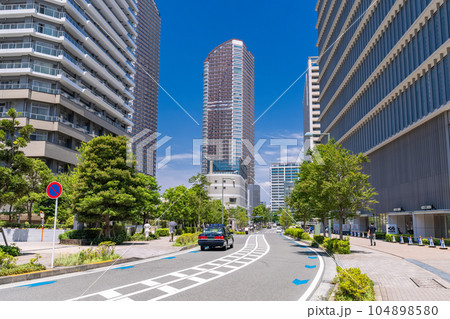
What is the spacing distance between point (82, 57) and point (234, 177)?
8180 centimetres

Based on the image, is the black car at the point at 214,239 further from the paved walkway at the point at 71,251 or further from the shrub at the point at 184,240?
the shrub at the point at 184,240

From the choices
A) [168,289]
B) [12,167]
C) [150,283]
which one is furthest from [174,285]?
[12,167]

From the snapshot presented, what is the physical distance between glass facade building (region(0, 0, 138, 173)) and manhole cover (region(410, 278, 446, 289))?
51824 mm

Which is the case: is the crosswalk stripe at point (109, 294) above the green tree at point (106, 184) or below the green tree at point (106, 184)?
below

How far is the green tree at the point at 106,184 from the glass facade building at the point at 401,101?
27.1m

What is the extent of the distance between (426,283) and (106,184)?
75.2 feet

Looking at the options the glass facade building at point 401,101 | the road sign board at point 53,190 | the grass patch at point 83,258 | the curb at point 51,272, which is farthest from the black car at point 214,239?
the glass facade building at point 401,101

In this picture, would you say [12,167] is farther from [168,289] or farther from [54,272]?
[168,289]

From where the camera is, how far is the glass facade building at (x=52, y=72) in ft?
172

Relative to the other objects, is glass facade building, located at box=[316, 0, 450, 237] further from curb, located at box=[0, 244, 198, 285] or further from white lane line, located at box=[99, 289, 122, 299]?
white lane line, located at box=[99, 289, 122, 299]

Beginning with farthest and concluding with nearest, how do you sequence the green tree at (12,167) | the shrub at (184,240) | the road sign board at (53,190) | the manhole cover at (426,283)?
1. the shrub at (184,240)
2. the green tree at (12,167)
3. the road sign board at (53,190)
4. the manhole cover at (426,283)
